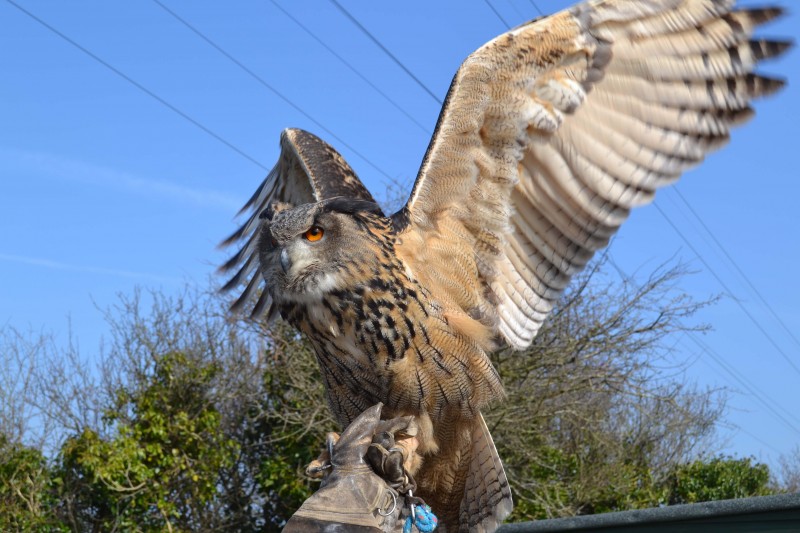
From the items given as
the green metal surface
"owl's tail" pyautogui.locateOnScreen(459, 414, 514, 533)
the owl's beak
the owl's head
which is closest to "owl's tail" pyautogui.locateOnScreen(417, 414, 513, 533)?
"owl's tail" pyautogui.locateOnScreen(459, 414, 514, 533)

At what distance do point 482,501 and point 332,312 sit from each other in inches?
39.5

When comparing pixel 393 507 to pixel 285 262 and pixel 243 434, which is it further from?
pixel 243 434

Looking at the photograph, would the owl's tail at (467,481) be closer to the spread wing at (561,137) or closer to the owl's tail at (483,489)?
the owl's tail at (483,489)

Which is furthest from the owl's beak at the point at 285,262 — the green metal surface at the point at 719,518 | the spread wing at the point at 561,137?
the green metal surface at the point at 719,518

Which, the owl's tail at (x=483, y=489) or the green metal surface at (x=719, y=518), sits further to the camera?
the green metal surface at (x=719, y=518)

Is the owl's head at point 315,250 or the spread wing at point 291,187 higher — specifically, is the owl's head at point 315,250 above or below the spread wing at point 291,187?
below

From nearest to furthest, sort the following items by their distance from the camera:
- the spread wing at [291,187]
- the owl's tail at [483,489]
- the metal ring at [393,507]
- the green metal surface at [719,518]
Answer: the metal ring at [393,507] → the owl's tail at [483,489] → the spread wing at [291,187] → the green metal surface at [719,518]

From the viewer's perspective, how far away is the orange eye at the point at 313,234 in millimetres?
3131

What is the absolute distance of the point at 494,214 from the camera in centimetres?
360

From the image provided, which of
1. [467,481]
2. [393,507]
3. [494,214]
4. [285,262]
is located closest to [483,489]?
[467,481]

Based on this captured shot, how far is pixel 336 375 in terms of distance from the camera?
3322 mm

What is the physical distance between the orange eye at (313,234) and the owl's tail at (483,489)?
97 cm

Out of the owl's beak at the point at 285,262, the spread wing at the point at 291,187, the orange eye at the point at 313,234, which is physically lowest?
the owl's beak at the point at 285,262

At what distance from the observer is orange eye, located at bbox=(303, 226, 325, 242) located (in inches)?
123
